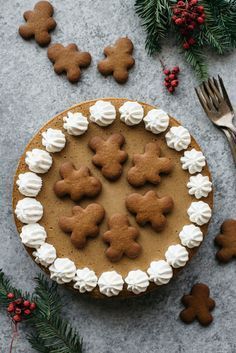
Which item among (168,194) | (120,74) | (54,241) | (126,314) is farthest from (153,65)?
(126,314)

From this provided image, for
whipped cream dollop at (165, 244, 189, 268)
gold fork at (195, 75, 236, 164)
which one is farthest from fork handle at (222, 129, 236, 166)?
whipped cream dollop at (165, 244, 189, 268)

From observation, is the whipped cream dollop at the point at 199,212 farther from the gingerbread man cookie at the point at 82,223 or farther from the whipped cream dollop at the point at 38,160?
the whipped cream dollop at the point at 38,160

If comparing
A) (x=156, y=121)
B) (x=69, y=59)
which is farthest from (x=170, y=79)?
(x=69, y=59)

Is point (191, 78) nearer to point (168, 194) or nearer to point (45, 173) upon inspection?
point (168, 194)

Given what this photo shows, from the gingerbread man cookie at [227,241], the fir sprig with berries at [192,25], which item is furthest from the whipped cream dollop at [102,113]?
the gingerbread man cookie at [227,241]

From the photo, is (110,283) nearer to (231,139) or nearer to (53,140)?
(53,140)
